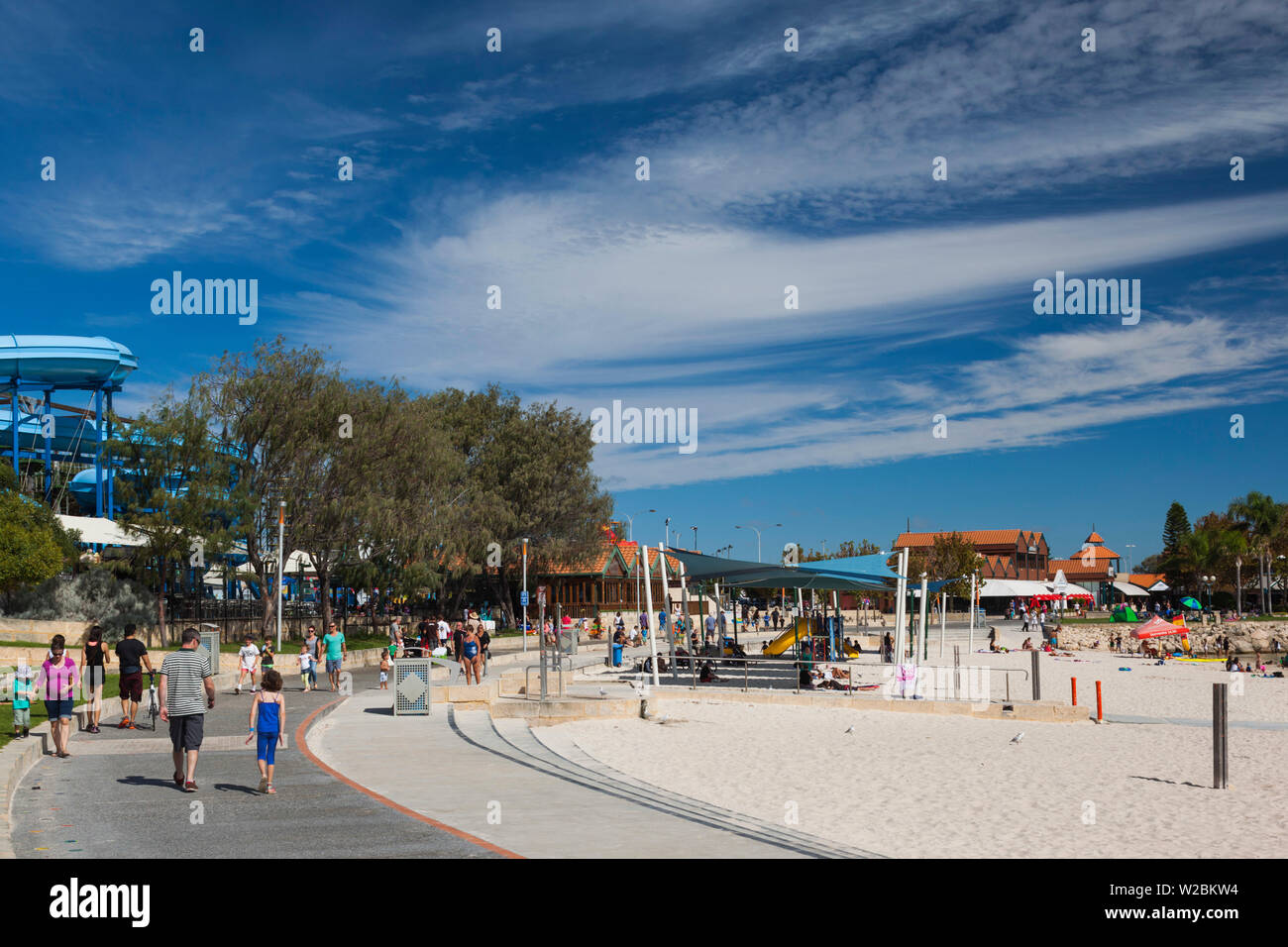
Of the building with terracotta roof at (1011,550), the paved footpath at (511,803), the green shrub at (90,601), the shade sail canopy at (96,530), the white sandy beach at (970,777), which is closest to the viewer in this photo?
the paved footpath at (511,803)

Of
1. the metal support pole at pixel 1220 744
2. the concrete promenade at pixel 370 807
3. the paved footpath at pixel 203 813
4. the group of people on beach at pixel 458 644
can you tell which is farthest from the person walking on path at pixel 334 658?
the metal support pole at pixel 1220 744

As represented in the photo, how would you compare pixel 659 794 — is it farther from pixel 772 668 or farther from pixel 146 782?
pixel 772 668

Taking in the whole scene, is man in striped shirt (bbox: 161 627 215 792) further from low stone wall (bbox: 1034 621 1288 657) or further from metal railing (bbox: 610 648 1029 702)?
low stone wall (bbox: 1034 621 1288 657)

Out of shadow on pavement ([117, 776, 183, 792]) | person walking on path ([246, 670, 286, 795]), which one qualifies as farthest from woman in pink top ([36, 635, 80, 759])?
person walking on path ([246, 670, 286, 795])

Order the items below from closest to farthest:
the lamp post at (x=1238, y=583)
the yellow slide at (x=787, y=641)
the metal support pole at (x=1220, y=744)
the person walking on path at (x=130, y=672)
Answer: the metal support pole at (x=1220, y=744) → the person walking on path at (x=130, y=672) → the yellow slide at (x=787, y=641) → the lamp post at (x=1238, y=583)

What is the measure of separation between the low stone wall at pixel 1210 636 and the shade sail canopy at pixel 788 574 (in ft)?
97.3

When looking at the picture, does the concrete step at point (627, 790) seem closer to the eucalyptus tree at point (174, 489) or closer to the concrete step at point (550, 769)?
the concrete step at point (550, 769)

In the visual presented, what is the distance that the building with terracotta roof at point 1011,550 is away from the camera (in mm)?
117188

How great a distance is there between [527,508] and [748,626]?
15.3 meters

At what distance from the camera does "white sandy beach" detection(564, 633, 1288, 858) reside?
11.0 metres

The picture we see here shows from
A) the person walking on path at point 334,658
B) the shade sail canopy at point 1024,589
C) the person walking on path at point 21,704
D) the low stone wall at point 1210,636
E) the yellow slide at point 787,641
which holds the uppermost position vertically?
the person walking on path at point 21,704

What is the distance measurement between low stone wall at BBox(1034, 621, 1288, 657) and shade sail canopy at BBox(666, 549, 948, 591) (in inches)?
1167

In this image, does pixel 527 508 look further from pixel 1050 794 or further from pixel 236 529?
pixel 1050 794
